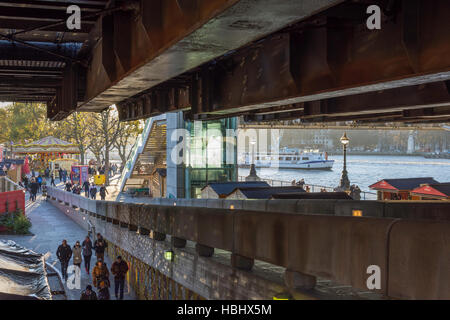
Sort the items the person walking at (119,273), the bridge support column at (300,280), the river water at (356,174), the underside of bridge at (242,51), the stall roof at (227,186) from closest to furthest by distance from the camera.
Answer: the underside of bridge at (242,51)
the bridge support column at (300,280)
the person walking at (119,273)
the stall roof at (227,186)
the river water at (356,174)

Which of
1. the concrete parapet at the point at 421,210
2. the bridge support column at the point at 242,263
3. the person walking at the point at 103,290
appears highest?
the concrete parapet at the point at 421,210

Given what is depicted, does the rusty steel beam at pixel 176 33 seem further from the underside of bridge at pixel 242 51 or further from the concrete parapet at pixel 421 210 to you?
the concrete parapet at pixel 421 210

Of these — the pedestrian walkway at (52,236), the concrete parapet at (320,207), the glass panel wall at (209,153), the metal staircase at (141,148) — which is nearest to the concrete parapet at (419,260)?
the concrete parapet at (320,207)

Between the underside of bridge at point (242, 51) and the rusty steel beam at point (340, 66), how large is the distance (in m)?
0.02

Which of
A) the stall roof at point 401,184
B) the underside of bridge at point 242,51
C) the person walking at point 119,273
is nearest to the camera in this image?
Result: the underside of bridge at point 242,51

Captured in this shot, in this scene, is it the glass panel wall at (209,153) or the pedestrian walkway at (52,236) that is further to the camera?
the glass panel wall at (209,153)

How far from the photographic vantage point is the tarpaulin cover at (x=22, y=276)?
9078 millimetres

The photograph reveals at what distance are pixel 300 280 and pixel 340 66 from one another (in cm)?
339

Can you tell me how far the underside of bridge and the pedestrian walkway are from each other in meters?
6.47

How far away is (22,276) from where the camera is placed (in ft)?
34.8

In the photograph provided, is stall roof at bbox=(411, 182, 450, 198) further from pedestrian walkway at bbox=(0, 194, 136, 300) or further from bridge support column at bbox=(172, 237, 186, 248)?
bridge support column at bbox=(172, 237, 186, 248)

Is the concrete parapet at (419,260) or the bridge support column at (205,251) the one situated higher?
the concrete parapet at (419,260)

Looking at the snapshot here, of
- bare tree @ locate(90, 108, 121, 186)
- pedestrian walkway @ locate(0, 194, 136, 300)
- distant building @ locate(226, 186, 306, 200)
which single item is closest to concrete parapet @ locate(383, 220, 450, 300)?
pedestrian walkway @ locate(0, 194, 136, 300)

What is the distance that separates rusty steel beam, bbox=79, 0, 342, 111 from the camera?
16.8 feet
